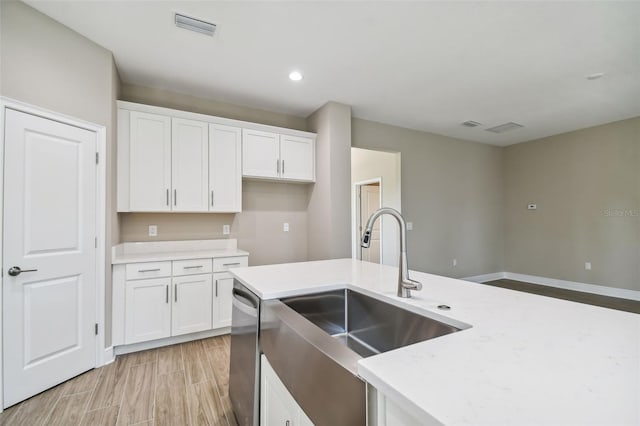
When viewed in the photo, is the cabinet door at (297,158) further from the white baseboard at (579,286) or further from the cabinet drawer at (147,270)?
the white baseboard at (579,286)

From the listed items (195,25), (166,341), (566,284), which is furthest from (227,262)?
(566,284)

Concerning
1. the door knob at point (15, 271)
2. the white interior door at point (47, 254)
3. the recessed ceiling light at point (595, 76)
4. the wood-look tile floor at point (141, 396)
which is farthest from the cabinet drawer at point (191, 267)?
the recessed ceiling light at point (595, 76)

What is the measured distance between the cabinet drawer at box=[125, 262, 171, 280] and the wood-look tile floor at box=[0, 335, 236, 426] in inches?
29.5

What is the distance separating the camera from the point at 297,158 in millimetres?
3818

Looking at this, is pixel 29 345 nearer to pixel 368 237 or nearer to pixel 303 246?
pixel 368 237

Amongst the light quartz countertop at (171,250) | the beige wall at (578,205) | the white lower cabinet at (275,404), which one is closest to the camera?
the white lower cabinet at (275,404)

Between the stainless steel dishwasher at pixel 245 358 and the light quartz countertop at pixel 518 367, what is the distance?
0.79m

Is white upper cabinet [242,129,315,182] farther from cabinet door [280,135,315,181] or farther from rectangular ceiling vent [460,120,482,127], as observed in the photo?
rectangular ceiling vent [460,120,482,127]

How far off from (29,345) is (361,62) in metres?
3.60

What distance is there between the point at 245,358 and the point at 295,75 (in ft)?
8.87

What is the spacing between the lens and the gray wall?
3.23m

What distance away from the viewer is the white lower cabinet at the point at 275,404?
1.04 m

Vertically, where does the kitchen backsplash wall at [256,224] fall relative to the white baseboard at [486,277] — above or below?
above

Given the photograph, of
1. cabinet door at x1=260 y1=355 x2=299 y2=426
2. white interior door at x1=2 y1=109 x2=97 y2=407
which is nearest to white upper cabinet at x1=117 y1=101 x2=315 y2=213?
white interior door at x1=2 y1=109 x2=97 y2=407
